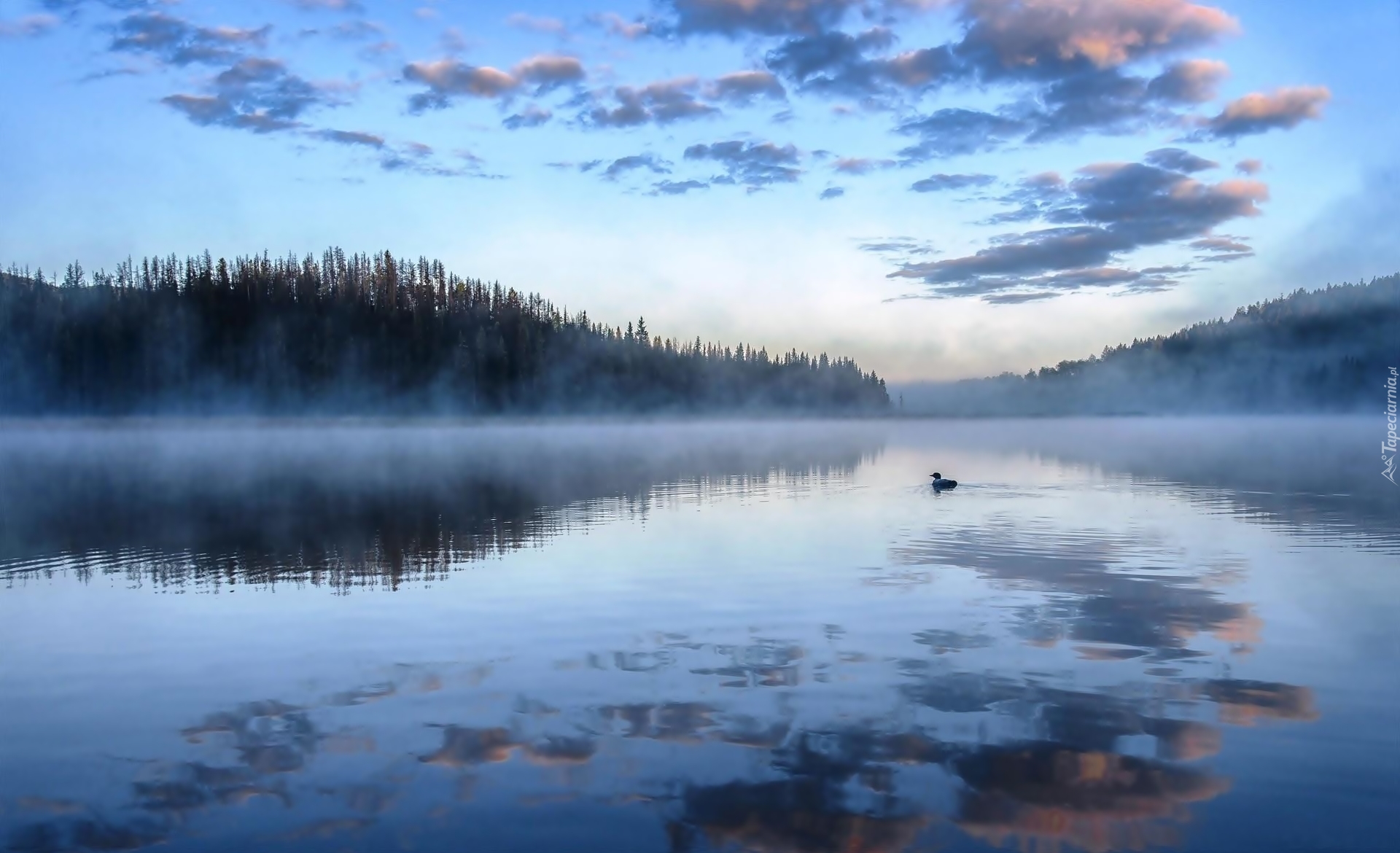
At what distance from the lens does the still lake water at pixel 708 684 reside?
990cm

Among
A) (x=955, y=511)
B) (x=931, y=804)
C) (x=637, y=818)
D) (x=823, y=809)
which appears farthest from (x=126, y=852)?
(x=955, y=511)

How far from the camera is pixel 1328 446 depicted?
97.9 m

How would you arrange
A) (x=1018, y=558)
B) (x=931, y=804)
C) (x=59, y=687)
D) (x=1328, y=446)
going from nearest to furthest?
(x=931, y=804), (x=59, y=687), (x=1018, y=558), (x=1328, y=446)

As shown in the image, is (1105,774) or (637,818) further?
(1105,774)

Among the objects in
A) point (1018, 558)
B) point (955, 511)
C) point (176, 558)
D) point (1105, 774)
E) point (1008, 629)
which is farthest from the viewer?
point (955, 511)

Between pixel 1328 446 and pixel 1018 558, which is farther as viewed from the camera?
pixel 1328 446

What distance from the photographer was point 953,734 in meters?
12.1

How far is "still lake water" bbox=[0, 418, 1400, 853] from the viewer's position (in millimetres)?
9898

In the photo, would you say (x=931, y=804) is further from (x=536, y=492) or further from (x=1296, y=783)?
(x=536, y=492)

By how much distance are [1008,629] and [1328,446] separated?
97.8m

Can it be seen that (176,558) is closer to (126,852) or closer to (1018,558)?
(126,852)

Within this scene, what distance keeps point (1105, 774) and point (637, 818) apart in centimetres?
504

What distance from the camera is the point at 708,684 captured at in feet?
47.4

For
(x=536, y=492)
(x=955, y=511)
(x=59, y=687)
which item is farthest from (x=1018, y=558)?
(x=536, y=492)
